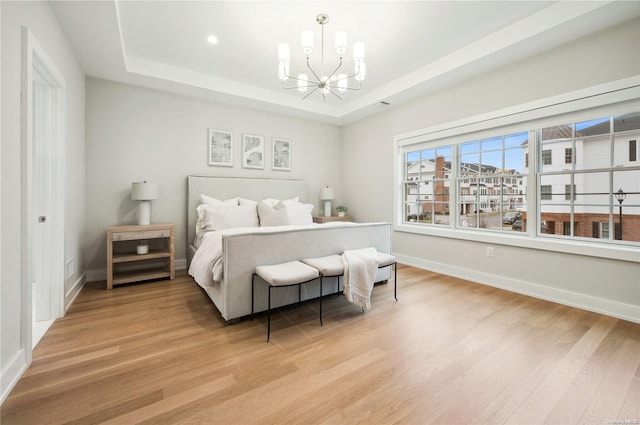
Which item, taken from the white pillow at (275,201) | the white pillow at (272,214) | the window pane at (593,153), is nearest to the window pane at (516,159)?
the window pane at (593,153)

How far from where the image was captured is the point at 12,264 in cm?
156

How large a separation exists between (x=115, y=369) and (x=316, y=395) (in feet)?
4.20

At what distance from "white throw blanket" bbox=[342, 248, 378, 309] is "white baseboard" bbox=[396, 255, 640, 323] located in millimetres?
1807

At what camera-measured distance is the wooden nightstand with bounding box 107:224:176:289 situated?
10.5 ft

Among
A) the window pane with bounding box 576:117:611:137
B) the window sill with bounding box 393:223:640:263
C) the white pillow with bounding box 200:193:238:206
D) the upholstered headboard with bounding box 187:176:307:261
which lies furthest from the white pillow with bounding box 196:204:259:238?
the window pane with bounding box 576:117:611:137

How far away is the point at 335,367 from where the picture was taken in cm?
175

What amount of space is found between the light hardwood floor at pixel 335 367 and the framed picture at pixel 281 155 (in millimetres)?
2907

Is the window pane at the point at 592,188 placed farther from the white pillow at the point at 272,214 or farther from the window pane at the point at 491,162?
the white pillow at the point at 272,214

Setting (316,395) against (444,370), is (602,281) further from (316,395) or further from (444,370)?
(316,395)

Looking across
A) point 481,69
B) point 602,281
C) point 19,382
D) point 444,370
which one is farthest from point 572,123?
point 19,382

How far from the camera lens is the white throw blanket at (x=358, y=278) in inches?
96.5

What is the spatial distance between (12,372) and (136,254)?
2.03m

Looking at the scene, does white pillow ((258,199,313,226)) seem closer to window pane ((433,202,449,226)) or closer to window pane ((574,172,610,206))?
window pane ((433,202,449,226))

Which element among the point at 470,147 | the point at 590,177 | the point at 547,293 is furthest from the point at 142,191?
the point at 590,177
